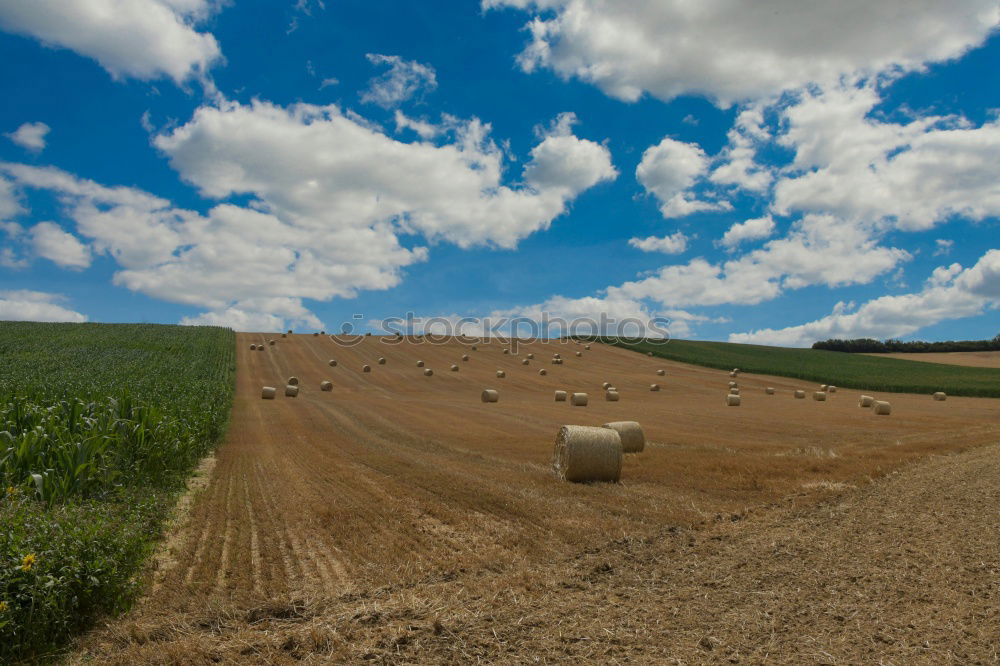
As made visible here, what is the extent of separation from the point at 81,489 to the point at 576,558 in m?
7.85

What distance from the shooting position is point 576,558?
8.37 m

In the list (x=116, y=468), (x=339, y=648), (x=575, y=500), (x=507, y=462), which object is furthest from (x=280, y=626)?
(x=507, y=462)

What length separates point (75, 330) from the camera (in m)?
63.9

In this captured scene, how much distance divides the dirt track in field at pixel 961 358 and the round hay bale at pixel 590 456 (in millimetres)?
73341

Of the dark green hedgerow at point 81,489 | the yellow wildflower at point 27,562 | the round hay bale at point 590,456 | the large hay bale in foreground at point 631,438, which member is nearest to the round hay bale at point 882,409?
the large hay bale in foreground at point 631,438

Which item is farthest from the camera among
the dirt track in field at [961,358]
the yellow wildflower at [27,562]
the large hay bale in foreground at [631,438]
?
the dirt track in field at [961,358]

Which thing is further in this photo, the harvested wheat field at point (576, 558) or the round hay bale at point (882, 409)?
the round hay bale at point (882, 409)

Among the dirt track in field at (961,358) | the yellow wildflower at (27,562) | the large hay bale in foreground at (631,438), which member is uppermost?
the dirt track in field at (961,358)

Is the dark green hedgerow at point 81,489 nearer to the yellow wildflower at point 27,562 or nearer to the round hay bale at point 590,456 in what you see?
the yellow wildflower at point 27,562

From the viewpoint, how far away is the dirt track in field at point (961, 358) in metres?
72.4

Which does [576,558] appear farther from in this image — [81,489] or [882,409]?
[882,409]

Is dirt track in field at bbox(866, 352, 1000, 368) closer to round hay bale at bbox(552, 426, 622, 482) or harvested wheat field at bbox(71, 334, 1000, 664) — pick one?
harvested wheat field at bbox(71, 334, 1000, 664)

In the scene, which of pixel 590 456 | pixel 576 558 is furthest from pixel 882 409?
pixel 576 558

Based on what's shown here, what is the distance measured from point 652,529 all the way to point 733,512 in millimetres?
1925
